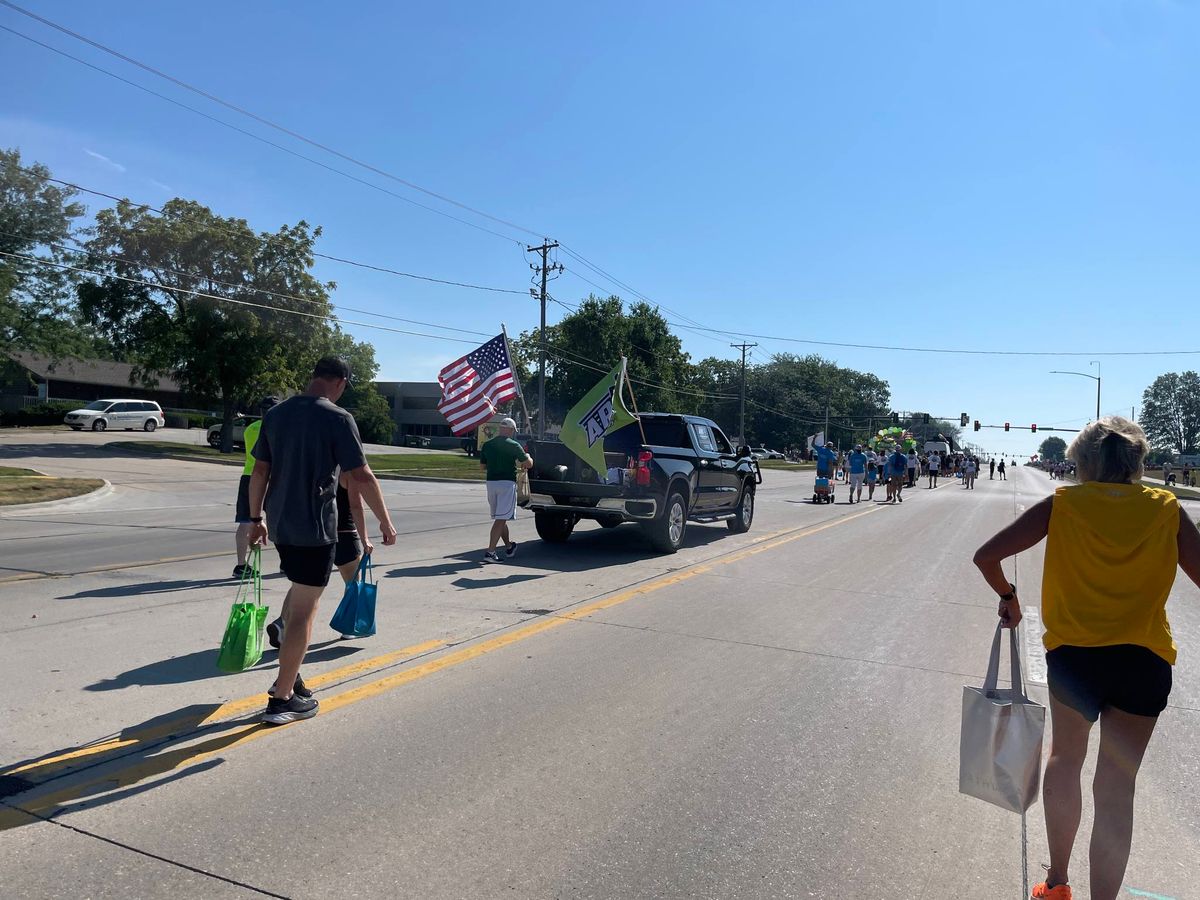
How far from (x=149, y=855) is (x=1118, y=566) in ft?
11.9

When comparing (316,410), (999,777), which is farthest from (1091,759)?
(316,410)

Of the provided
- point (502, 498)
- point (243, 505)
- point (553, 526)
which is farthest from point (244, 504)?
point (553, 526)

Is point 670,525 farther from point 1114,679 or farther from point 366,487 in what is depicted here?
point 1114,679

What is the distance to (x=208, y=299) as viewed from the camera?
125 ft

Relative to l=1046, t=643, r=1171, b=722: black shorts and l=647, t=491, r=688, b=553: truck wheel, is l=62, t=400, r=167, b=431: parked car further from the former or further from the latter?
l=1046, t=643, r=1171, b=722: black shorts

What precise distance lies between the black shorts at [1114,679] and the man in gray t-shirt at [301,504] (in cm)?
349

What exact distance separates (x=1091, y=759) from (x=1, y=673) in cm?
642

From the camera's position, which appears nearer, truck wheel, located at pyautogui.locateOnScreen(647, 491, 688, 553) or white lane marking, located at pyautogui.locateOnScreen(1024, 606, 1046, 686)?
white lane marking, located at pyautogui.locateOnScreen(1024, 606, 1046, 686)

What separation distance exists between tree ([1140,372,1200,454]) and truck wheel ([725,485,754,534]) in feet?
543

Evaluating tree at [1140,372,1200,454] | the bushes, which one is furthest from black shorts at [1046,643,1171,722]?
tree at [1140,372,1200,454]

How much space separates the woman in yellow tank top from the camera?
113 inches

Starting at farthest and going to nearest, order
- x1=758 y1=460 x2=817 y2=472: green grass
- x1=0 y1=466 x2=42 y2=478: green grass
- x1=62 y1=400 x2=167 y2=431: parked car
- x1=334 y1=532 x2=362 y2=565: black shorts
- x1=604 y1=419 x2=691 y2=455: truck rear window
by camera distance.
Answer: x1=758 y1=460 x2=817 y2=472: green grass < x1=62 y1=400 x2=167 y2=431: parked car < x1=0 y1=466 x2=42 y2=478: green grass < x1=604 y1=419 x2=691 y2=455: truck rear window < x1=334 y1=532 x2=362 y2=565: black shorts

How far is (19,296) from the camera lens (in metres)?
47.3

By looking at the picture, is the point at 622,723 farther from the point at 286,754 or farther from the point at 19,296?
the point at 19,296
